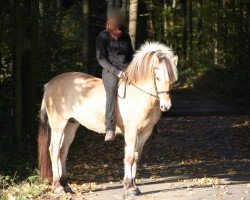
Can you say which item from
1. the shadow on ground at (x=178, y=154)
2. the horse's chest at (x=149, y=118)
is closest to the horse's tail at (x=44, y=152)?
the shadow on ground at (x=178, y=154)

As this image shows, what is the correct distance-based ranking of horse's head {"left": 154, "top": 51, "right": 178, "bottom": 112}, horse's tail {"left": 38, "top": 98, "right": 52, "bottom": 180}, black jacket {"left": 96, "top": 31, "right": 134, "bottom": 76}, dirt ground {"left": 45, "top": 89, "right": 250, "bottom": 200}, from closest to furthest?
horse's head {"left": 154, "top": 51, "right": 178, "bottom": 112}
black jacket {"left": 96, "top": 31, "right": 134, "bottom": 76}
dirt ground {"left": 45, "top": 89, "right": 250, "bottom": 200}
horse's tail {"left": 38, "top": 98, "right": 52, "bottom": 180}

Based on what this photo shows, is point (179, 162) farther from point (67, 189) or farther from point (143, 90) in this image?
point (143, 90)

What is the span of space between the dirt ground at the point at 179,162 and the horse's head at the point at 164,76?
1581mm

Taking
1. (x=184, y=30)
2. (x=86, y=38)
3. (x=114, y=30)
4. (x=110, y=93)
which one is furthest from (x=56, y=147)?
(x=184, y=30)

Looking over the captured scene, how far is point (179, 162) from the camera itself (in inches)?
536

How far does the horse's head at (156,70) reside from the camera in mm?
8578

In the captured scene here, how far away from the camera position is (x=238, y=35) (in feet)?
96.8

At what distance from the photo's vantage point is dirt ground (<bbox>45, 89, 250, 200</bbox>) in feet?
31.3

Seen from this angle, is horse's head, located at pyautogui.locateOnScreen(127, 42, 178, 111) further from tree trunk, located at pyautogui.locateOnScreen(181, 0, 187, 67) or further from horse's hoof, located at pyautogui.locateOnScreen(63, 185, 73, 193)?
tree trunk, located at pyautogui.locateOnScreen(181, 0, 187, 67)

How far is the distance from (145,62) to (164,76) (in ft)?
1.45

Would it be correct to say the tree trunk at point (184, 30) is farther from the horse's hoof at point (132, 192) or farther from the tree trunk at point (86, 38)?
the horse's hoof at point (132, 192)

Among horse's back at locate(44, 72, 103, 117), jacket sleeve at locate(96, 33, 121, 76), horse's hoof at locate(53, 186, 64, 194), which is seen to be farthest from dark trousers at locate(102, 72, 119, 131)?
horse's hoof at locate(53, 186, 64, 194)

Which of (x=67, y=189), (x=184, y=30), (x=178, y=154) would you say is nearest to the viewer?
(x=67, y=189)

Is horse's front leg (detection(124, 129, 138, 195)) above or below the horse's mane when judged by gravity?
below
